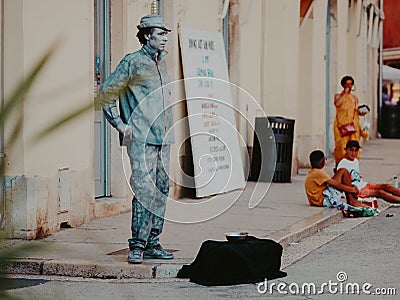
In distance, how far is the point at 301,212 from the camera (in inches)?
467

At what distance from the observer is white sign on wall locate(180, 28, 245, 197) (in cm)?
1307

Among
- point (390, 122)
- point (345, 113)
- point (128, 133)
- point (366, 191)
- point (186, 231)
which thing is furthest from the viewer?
point (390, 122)

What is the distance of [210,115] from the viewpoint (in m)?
13.6

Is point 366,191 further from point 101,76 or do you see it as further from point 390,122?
point 390,122

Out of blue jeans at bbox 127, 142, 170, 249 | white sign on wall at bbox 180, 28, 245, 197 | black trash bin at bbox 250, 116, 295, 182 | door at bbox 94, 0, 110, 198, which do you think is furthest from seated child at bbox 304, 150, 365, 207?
blue jeans at bbox 127, 142, 170, 249

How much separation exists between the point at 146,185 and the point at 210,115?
594 centimetres

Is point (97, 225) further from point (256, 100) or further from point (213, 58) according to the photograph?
point (256, 100)

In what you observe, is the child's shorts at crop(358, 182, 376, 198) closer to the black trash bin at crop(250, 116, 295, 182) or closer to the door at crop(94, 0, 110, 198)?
the black trash bin at crop(250, 116, 295, 182)

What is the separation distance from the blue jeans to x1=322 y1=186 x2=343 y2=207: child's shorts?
4783 mm

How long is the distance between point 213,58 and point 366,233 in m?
4.37

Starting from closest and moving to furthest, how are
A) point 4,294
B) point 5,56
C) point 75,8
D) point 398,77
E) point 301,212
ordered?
point 4,294, point 5,56, point 75,8, point 301,212, point 398,77

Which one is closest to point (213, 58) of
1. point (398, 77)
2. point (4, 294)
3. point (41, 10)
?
point (41, 10)

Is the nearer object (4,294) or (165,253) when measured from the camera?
(4,294)

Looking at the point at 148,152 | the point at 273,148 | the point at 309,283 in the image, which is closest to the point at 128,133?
the point at 148,152
